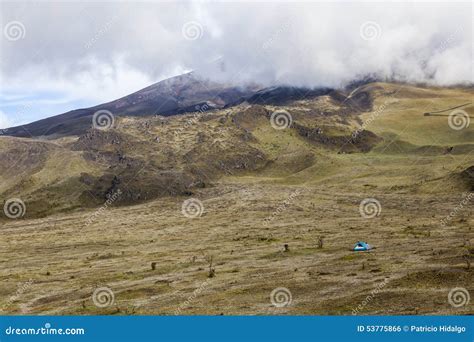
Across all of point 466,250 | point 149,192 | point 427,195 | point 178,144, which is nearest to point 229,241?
point 466,250

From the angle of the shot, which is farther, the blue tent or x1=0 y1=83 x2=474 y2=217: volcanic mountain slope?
x1=0 y1=83 x2=474 y2=217: volcanic mountain slope

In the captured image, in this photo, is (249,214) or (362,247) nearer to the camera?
(362,247)

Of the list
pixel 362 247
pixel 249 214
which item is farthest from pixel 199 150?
pixel 362 247

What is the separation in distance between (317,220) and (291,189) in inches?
856

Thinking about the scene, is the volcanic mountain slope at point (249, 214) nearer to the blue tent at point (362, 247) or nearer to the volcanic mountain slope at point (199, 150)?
the volcanic mountain slope at point (199, 150)

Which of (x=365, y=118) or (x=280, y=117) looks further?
(x=365, y=118)

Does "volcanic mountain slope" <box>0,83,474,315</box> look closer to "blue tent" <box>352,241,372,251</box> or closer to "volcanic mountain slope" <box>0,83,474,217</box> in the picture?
"volcanic mountain slope" <box>0,83,474,217</box>

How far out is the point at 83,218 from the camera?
78688mm

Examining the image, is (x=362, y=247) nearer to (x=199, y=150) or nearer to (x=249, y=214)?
(x=249, y=214)

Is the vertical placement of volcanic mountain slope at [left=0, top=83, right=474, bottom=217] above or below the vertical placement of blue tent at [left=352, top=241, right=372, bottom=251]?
above

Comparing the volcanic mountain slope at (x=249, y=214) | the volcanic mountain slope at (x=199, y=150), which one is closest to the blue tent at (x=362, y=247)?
the volcanic mountain slope at (x=249, y=214)

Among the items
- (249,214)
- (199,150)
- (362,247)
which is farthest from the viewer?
(199,150)

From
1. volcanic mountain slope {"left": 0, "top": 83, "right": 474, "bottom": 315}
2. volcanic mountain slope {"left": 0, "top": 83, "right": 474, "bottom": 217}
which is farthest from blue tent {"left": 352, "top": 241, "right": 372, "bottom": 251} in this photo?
volcanic mountain slope {"left": 0, "top": 83, "right": 474, "bottom": 217}

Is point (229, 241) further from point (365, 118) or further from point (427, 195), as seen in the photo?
point (365, 118)
